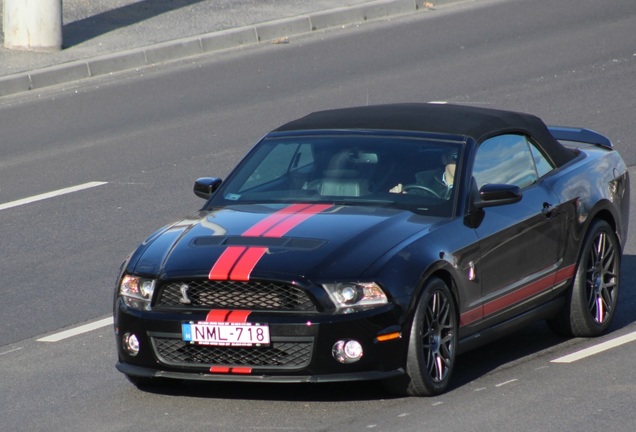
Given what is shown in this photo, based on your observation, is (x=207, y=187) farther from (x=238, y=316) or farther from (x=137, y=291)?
(x=238, y=316)

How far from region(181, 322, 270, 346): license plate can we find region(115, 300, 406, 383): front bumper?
0.11 feet

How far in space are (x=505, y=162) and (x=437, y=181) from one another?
0.65 m

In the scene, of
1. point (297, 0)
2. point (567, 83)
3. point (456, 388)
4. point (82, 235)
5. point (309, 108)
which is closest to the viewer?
point (456, 388)

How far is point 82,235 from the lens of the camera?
36.7 feet

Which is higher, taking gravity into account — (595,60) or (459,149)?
(459,149)

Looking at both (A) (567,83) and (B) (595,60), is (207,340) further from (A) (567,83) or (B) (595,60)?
(B) (595,60)

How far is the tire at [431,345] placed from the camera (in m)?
6.89

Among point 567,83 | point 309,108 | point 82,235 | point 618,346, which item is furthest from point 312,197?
point 567,83

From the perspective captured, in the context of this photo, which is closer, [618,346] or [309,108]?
[618,346]

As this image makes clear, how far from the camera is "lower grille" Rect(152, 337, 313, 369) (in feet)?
22.1

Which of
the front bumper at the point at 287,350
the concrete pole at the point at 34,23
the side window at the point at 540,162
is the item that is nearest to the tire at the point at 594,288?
the side window at the point at 540,162

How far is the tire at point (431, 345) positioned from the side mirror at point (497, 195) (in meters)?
0.63

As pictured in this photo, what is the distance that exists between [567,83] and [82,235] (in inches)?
306

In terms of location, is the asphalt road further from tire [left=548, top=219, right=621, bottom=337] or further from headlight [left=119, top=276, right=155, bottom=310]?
headlight [left=119, top=276, right=155, bottom=310]
